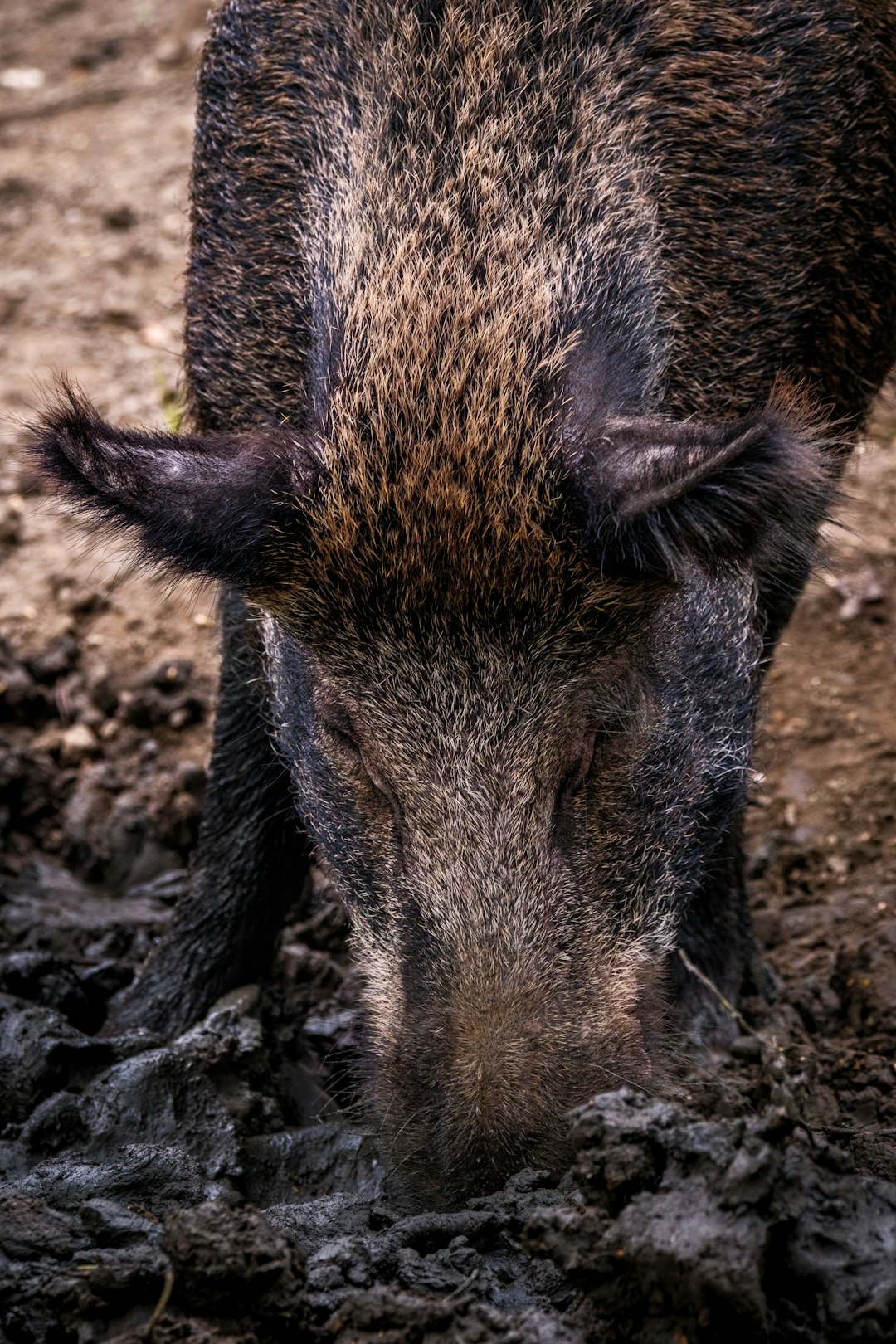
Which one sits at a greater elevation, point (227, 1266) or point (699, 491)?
point (699, 491)

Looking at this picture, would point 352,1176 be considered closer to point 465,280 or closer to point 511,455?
point 511,455

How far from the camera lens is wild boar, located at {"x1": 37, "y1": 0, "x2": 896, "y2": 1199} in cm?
302

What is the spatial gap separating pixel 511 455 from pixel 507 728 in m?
0.54

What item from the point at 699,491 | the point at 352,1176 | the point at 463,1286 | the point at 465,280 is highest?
the point at 465,280

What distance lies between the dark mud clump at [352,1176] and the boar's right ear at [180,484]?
43.1 inches

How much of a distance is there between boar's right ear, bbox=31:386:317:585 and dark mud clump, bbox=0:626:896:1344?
3.59 ft

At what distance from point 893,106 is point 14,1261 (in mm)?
3409

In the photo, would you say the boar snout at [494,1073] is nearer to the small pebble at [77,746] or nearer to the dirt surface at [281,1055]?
the dirt surface at [281,1055]

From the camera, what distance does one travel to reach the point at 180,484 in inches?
124

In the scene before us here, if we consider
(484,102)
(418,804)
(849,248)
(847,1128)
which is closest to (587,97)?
(484,102)

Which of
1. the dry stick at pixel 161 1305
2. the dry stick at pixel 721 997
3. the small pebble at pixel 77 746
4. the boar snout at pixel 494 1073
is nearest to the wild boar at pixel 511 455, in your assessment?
the boar snout at pixel 494 1073

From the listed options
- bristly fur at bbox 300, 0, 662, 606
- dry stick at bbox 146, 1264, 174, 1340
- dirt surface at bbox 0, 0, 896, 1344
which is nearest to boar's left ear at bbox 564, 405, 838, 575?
bristly fur at bbox 300, 0, 662, 606

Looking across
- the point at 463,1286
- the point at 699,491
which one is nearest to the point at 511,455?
the point at 699,491

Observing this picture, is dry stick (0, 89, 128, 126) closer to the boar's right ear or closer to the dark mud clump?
the dark mud clump
